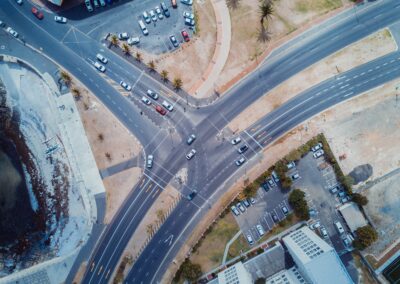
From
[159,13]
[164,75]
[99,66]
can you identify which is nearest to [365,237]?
[164,75]

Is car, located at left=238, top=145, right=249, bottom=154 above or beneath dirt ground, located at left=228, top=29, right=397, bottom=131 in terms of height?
beneath

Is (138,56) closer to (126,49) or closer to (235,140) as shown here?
(126,49)

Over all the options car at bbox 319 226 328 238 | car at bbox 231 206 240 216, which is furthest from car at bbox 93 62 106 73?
car at bbox 319 226 328 238

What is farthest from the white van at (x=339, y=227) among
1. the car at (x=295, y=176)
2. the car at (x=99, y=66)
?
the car at (x=99, y=66)

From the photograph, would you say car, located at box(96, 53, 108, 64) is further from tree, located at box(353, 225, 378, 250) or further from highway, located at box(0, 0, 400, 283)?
tree, located at box(353, 225, 378, 250)

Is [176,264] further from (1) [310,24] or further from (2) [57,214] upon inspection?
(1) [310,24]

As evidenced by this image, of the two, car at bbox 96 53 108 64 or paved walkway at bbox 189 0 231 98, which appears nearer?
car at bbox 96 53 108 64

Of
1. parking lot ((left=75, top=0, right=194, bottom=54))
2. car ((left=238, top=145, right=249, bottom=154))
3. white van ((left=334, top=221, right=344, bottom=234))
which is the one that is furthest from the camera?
parking lot ((left=75, top=0, right=194, bottom=54))
